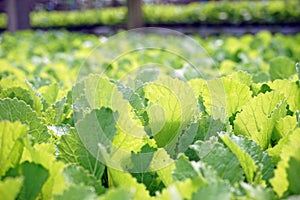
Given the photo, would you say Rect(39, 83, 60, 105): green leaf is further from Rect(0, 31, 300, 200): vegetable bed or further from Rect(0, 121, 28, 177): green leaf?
Rect(0, 121, 28, 177): green leaf

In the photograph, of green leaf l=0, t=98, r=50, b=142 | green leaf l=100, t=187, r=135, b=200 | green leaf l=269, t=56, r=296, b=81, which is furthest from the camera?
green leaf l=269, t=56, r=296, b=81

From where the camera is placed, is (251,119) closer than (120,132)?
No

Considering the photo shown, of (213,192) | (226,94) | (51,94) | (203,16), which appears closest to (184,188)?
(213,192)

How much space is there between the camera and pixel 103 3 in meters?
21.9

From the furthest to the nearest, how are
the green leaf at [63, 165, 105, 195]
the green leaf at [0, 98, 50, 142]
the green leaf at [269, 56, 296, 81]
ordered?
1. the green leaf at [269, 56, 296, 81]
2. the green leaf at [0, 98, 50, 142]
3. the green leaf at [63, 165, 105, 195]

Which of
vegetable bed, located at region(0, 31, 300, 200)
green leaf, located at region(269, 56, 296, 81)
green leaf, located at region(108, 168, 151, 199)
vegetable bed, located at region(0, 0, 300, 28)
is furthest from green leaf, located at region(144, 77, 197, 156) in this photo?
vegetable bed, located at region(0, 0, 300, 28)

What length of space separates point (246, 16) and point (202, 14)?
1.32m

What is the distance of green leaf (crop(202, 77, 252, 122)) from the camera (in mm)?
1457

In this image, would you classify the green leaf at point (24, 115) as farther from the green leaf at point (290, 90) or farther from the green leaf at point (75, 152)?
the green leaf at point (290, 90)

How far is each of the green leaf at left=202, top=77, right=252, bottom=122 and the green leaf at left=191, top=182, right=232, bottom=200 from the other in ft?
1.90

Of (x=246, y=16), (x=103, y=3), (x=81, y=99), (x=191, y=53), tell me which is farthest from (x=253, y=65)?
(x=103, y=3)

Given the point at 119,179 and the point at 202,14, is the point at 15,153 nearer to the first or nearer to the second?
the point at 119,179

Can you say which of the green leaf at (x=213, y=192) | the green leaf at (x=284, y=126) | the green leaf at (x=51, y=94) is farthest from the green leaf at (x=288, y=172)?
the green leaf at (x=51, y=94)

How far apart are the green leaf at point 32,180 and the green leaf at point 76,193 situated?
0.43 feet
